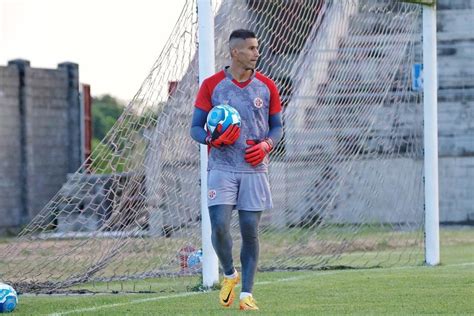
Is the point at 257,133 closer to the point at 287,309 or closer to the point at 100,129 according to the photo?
the point at 287,309

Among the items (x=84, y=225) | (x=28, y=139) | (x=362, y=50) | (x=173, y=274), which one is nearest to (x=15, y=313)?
(x=173, y=274)

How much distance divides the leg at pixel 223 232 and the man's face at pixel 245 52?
100cm

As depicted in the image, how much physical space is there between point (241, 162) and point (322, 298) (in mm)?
1392

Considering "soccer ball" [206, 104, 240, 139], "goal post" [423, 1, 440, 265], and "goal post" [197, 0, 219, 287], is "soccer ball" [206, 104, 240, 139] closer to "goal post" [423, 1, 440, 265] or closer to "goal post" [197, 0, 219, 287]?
"goal post" [197, 0, 219, 287]

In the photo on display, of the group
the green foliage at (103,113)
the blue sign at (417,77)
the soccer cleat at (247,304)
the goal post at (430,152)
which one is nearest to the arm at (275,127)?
the soccer cleat at (247,304)

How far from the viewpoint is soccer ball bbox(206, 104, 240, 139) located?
9094 mm

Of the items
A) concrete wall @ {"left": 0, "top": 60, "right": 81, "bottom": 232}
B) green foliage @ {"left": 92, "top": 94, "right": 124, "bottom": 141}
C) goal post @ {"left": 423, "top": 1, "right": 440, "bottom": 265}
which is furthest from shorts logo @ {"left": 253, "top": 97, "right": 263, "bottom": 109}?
green foliage @ {"left": 92, "top": 94, "right": 124, "bottom": 141}

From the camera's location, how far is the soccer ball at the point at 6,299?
9.35 metres

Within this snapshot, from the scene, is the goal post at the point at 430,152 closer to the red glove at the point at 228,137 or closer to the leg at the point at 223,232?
the leg at the point at 223,232

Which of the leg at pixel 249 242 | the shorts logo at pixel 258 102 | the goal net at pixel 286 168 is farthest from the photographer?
the goal net at pixel 286 168

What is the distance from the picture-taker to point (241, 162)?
9.36 m

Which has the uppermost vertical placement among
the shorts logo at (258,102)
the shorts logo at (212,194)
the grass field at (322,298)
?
the shorts logo at (258,102)

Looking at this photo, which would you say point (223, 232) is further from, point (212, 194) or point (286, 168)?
point (286, 168)

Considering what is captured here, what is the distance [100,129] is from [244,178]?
148 feet
